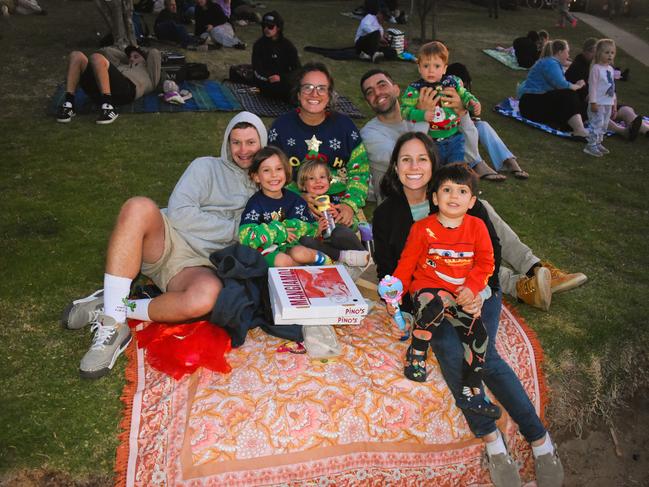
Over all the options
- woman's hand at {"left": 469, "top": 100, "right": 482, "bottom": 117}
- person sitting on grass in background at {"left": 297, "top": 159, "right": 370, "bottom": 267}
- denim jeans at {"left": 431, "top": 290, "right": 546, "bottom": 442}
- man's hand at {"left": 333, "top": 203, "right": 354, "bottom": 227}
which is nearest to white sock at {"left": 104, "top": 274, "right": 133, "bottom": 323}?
person sitting on grass in background at {"left": 297, "top": 159, "right": 370, "bottom": 267}

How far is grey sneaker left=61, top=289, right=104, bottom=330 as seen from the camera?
13.3 feet

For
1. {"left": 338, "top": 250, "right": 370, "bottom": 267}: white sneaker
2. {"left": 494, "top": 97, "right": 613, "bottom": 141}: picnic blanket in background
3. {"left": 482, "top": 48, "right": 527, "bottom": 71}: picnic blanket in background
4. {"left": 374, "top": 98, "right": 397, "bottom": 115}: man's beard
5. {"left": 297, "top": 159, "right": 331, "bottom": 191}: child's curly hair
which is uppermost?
{"left": 374, "top": 98, "right": 397, "bottom": 115}: man's beard

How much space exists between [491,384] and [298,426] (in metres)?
1.18

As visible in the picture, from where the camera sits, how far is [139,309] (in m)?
3.86

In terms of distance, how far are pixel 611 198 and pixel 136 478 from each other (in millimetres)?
6157

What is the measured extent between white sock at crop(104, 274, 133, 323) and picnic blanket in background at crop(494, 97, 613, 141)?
7.59 meters

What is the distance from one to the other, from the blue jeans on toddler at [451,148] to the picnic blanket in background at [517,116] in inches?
163

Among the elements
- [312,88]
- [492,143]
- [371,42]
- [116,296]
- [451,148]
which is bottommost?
[371,42]

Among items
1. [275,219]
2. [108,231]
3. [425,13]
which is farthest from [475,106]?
[425,13]

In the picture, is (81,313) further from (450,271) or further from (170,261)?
(450,271)

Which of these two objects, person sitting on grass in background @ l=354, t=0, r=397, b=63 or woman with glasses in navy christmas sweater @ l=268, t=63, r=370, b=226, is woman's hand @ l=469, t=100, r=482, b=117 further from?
person sitting on grass in background @ l=354, t=0, r=397, b=63

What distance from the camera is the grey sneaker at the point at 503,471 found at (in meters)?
3.40

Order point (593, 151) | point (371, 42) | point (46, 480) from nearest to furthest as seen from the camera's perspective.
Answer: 1. point (46, 480)
2. point (593, 151)
3. point (371, 42)

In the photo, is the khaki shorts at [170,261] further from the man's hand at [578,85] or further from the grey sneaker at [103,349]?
the man's hand at [578,85]
